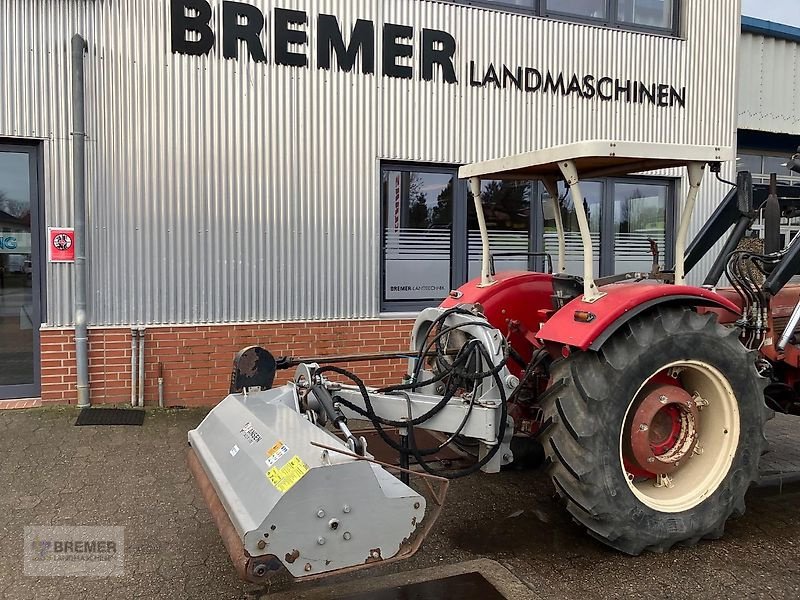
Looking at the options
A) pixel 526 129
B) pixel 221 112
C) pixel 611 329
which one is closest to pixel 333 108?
pixel 221 112

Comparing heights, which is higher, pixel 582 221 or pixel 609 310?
pixel 582 221

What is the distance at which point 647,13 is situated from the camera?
8883mm

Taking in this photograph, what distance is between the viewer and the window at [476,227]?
25.7 feet

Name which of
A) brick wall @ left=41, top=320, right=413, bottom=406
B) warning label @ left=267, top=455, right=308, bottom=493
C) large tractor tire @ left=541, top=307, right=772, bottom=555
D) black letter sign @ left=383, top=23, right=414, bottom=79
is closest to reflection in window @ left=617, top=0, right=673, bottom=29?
black letter sign @ left=383, top=23, right=414, bottom=79

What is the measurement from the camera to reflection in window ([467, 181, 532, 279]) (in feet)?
26.9

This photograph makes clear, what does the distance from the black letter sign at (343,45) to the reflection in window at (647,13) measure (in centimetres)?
339

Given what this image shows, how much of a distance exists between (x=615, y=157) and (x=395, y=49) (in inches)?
173

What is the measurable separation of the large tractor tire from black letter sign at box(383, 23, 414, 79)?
184 inches

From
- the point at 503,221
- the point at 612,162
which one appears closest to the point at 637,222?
the point at 503,221

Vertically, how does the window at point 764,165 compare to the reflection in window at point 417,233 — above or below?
above

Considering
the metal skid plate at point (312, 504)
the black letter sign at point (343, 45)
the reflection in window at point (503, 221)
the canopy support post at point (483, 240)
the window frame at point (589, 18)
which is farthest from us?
the reflection in window at point (503, 221)

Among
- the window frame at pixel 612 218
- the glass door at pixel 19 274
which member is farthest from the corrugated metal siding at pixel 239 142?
the window frame at pixel 612 218

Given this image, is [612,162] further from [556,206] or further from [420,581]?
[420,581]

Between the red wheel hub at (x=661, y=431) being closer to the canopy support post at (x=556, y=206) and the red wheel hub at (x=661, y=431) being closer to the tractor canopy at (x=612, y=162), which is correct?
the tractor canopy at (x=612, y=162)
